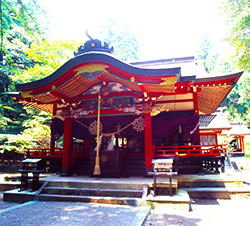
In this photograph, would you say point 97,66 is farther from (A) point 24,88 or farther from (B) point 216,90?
(B) point 216,90

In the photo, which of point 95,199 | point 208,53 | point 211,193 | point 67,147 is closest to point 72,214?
point 95,199

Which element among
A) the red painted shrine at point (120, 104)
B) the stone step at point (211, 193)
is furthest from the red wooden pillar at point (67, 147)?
the stone step at point (211, 193)

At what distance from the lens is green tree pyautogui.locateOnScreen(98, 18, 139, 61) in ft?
125

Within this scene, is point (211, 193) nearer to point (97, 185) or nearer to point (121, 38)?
point (97, 185)

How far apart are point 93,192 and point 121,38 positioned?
37.5 m

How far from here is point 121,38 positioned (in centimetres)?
3916

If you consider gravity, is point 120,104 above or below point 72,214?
above

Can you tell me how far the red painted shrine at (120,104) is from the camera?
6.74m

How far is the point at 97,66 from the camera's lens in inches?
267

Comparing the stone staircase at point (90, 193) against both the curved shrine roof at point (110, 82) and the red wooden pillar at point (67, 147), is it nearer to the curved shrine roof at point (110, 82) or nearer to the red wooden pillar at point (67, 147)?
the red wooden pillar at point (67, 147)

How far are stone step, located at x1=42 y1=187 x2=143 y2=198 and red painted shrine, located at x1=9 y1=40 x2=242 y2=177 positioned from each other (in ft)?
4.54

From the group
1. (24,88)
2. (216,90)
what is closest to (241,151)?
(216,90)

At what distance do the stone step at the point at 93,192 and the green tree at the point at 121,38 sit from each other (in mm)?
33877

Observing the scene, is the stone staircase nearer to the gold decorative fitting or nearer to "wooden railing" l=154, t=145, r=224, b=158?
"wooden railing" l=154, t=145, r=224, b=158
